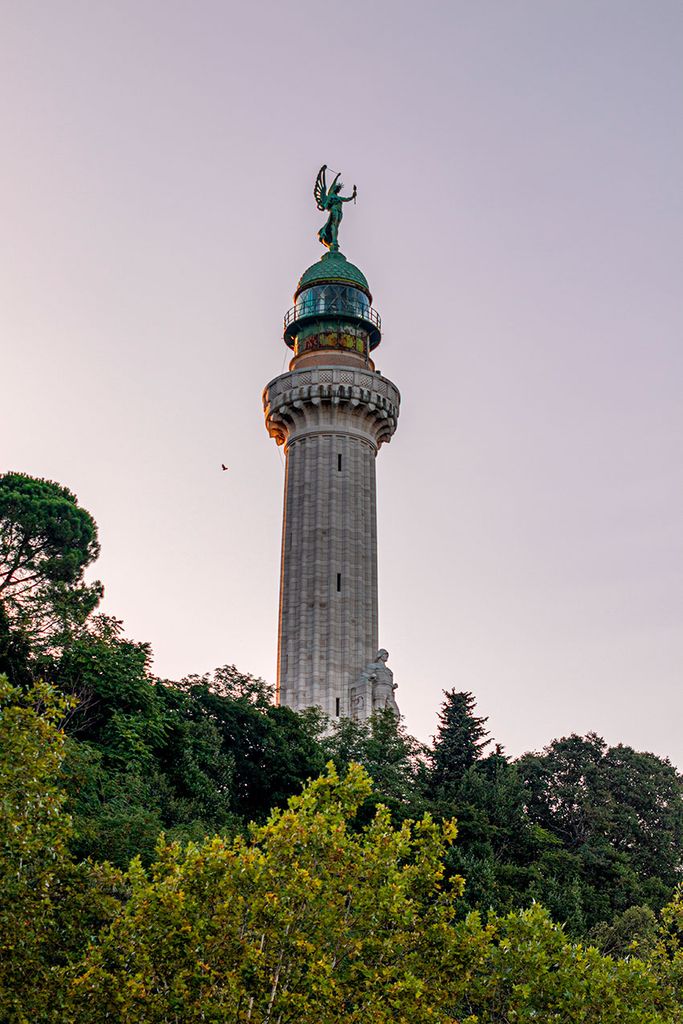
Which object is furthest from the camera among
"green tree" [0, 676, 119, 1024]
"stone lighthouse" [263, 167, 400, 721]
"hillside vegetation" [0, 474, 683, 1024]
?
"stone lighthouse" [263, 167, 400, 721]

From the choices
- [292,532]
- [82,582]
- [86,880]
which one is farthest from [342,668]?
[86,880]

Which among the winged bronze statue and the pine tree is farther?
the winged bronze statue

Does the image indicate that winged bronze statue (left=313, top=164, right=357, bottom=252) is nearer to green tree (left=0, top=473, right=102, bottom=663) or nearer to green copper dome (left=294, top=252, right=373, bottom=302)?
green copper dome (left=294, top=252, right=373, bottom=302)

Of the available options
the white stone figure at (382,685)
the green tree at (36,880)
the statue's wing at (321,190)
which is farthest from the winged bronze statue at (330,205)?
the green tree at (36,880)

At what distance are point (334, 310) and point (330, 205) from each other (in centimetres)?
745

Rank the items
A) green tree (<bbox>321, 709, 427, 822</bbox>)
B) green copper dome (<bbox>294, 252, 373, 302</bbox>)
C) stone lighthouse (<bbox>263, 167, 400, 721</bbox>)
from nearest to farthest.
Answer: green tree (<bbox>321, 709, 427, 822</bbox>), stone lighthouse (<bbox>263, 167, 400, 721</bbox>), green copper dome (<bbox>294, 252, 373, 302</bbox>)

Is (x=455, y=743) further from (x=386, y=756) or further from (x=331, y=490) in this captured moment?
(x=331, y=490)

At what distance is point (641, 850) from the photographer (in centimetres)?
4638

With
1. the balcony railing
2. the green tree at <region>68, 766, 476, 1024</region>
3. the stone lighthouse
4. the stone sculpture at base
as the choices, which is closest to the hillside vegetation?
the green tree at <region>68, 766, 476, 1024</region>

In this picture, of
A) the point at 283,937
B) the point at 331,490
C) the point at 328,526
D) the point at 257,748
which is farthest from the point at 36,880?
the point at 331,490

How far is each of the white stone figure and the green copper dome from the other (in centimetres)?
2128

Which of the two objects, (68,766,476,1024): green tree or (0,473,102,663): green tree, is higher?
(0,473,102,663): green tree

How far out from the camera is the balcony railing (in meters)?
60.0

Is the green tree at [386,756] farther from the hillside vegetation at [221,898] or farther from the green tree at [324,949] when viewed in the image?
the green tree at [324,949]
